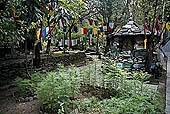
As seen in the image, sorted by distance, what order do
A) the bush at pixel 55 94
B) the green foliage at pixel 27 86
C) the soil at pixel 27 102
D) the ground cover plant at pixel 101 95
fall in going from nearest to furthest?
the ground cover plant at pixel 101 95, the bush at pixel 55 94, the soil at pixel 27 102, the green foliage at pixel 27 86

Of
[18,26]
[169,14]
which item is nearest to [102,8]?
[169,14]

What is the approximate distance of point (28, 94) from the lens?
4324 mm

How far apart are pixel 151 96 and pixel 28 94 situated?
3.14 meters

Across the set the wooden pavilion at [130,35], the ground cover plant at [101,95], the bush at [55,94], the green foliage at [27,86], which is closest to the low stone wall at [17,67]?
the green foliage at [27,86]

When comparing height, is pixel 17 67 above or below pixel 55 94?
above

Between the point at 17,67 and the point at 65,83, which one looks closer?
the point at 65,83

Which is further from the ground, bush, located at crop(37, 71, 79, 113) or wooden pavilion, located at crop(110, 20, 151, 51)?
wooden pavilion, located at crop(110, 20, 151, 51)

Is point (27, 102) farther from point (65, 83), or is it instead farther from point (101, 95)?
point (101, 95)

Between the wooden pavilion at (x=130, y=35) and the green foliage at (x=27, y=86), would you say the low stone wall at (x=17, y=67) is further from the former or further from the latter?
the wooden pavilion at (x=130, y=35)

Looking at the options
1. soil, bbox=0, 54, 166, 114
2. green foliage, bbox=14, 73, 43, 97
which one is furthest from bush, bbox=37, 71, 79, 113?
green foliage, bbox=14, 73, 43, 97

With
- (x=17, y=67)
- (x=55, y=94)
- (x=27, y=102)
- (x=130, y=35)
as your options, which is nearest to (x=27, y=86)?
(x=27, y=102)

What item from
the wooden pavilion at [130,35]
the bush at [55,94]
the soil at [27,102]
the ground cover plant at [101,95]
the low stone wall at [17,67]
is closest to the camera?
the ground cover plant at [101,95]

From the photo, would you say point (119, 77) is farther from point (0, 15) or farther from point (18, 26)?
point (0, 15)

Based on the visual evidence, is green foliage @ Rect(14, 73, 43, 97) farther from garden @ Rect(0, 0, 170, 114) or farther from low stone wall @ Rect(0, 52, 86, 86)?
low stone wall @ Rect(0, 52, 86, 86)
